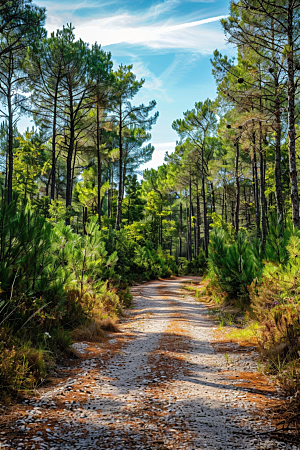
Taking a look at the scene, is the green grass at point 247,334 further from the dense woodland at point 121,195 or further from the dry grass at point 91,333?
the dry grass at point 91,333

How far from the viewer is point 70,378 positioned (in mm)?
3426

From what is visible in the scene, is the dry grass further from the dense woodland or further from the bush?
the bush

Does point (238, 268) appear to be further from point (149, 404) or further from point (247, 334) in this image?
point (149, 404)

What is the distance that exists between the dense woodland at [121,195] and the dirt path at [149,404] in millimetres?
420

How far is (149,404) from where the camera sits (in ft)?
9.16

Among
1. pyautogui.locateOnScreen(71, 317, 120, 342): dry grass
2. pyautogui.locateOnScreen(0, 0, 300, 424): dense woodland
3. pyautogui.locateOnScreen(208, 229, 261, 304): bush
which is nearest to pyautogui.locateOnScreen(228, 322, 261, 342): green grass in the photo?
pyautogui.locateOnScreen(0, 0, 300, 424): dense woodland

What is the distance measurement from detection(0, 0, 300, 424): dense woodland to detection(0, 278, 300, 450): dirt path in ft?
1.38

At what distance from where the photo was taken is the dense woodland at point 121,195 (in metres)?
3.90

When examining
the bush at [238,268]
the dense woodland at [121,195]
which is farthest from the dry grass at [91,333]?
the bush at [238,268]

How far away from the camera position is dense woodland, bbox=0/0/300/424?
3904mm

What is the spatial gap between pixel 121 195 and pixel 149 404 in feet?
50.7

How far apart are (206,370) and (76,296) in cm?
291

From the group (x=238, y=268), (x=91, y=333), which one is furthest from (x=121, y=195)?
→ (x=91, y=333)

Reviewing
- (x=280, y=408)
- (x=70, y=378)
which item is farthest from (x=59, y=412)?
(x=280, y=408)
